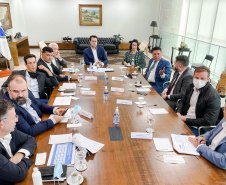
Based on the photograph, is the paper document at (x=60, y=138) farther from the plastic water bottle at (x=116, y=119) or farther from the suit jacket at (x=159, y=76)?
the suit jacket at (x=159, y=76)

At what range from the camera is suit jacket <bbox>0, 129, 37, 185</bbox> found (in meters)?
1.32

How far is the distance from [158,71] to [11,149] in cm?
334

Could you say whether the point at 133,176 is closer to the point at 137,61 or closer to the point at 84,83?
the point at 84,83

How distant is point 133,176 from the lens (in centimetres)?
Result: 144

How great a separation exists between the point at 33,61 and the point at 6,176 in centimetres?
223

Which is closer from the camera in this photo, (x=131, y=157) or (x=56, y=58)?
(x=131, y=157)

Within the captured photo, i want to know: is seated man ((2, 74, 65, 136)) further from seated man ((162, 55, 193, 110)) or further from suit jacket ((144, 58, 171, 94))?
suit jacket ((144, 58, 171, 94))

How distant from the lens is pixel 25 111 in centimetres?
209

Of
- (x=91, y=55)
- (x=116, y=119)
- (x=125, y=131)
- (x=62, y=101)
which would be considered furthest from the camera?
(x=91, y=55)

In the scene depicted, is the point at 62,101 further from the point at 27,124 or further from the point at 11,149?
the point at 11,149

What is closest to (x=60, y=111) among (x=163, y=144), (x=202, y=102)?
(x=163, y=144)

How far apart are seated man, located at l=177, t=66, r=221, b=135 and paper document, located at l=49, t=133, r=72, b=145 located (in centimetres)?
159

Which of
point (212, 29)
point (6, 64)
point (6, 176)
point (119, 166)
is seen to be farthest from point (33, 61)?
Result: point (212, 29)

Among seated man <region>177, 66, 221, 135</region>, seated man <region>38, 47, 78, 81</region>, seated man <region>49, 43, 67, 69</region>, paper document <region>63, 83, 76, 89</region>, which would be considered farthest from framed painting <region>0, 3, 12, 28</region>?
seated man <region>177, 66, 221, 135</region>
